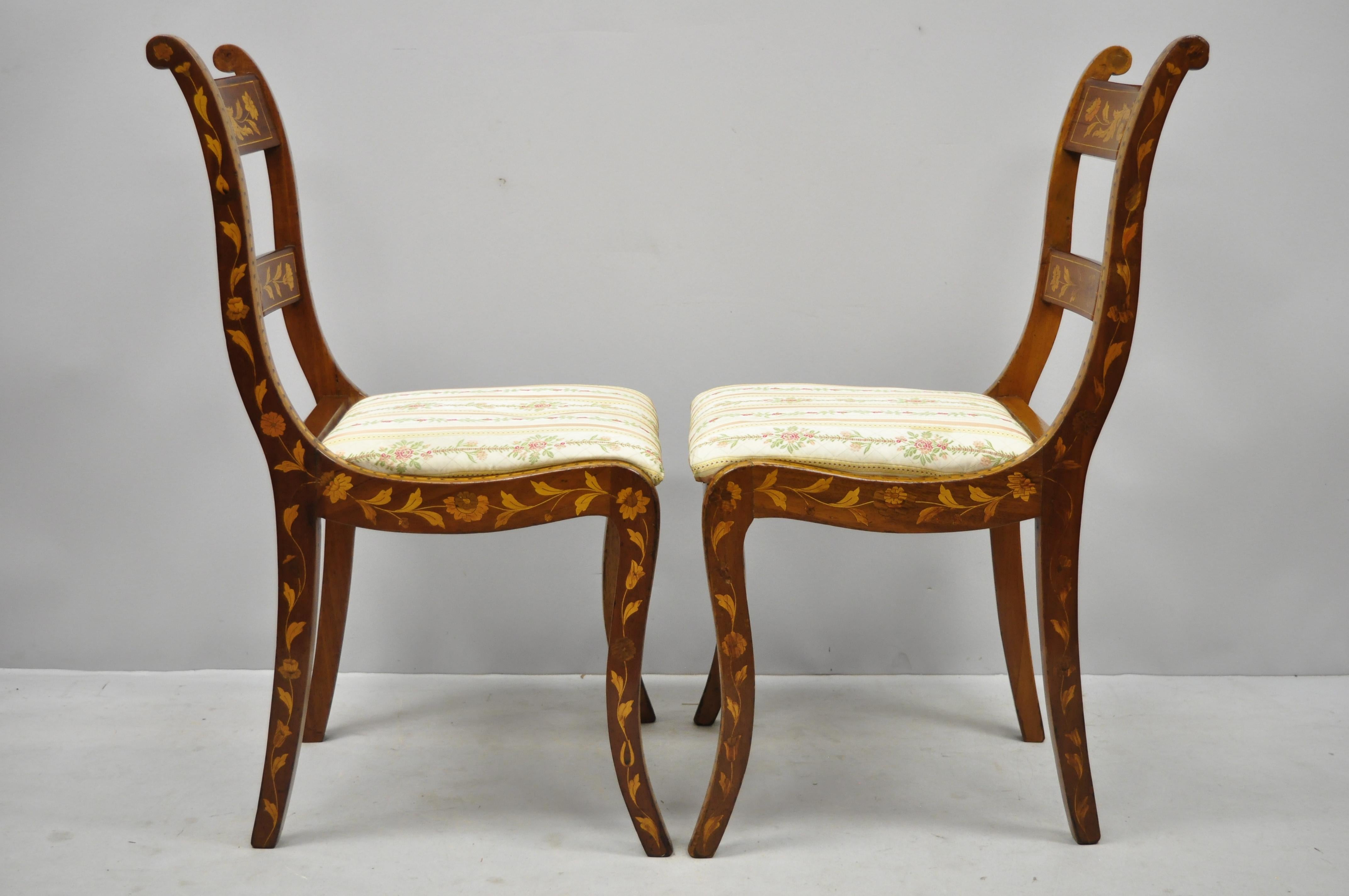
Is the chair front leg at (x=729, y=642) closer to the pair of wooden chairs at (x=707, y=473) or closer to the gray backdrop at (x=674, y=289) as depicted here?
the pair of wooden chairs at (x=707, y=473)

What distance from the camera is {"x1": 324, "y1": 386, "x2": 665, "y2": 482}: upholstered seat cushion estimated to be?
1405 mm

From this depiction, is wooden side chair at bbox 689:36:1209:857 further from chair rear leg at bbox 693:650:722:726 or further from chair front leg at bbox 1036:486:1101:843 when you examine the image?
chair rear leg at bbox 693:650:722:726

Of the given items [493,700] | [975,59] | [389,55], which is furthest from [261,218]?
[975,59]

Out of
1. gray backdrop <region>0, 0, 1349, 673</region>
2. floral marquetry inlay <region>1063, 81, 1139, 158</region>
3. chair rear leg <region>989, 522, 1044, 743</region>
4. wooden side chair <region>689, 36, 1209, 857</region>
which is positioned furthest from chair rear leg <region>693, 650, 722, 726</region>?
floral marquetry inlay <region>1063, 81, 1139, 158</region>

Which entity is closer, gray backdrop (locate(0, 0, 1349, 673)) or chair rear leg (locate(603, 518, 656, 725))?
chair rear leg (locate(603, 518, 656, 725))

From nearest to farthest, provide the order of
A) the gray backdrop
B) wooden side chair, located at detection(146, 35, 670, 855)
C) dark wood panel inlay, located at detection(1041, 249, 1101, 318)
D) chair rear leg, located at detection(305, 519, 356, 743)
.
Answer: wooden side chair, located at detection(146, 35, 670, 855) → dark wood panel inlay, located at detection(1041, 249, 1101, 318) → chair rear leg, located at detection(305, 519, 356, 743) → the gray backdrop

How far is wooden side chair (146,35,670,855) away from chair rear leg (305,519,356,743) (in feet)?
0.92

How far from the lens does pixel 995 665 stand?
2.12 m

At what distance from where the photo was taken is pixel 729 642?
1451 millimetres

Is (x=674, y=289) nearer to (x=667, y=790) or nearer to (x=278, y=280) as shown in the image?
(x=278, y=280)

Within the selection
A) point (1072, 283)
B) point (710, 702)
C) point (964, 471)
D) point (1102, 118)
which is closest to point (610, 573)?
point (710, 702)

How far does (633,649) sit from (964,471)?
19.3 inches

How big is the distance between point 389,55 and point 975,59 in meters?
1.02

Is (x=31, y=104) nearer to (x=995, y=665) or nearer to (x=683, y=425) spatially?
(x=683, y=425)
